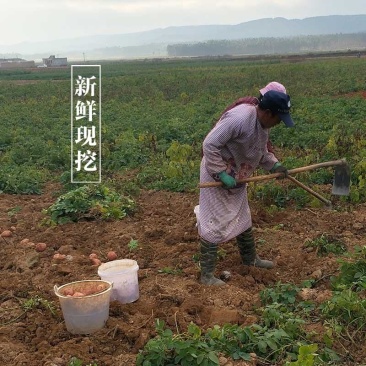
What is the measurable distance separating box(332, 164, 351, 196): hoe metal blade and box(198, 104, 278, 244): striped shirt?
0.67 meters

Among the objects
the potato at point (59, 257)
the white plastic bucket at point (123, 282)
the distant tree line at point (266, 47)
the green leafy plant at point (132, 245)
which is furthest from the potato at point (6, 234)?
the distant tree line at point (266, 47)

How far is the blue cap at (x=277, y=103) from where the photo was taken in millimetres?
3855

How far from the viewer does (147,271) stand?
4637mm

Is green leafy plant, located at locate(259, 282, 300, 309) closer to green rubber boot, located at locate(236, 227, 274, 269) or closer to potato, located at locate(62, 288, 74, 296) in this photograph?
green rubber boot, located at locate(236, 227, 274, 269)

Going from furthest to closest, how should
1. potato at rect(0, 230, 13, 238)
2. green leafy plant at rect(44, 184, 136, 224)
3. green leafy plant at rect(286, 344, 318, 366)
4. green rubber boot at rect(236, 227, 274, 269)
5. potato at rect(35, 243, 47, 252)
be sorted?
green leafy plant at rect(44, 184, 136, 224)
potato at rect(0, 230, 13, 238)
potato at rect(35, 243, 47, 252)
green rubber boot at rect(236, 227, 274, 269)
green leafy plant at rect(286, 344, 318, 366)

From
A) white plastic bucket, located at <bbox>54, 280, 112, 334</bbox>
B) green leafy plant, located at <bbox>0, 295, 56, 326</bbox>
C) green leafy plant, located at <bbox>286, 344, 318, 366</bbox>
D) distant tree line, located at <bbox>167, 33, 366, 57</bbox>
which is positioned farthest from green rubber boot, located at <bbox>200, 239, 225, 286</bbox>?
distant tree line, located at <bbox>167, 33, 366, 57</bbox>

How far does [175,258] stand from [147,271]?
1.21ft

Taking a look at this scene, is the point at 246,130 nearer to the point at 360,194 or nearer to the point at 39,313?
the point at 39,313

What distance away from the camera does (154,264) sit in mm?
4824

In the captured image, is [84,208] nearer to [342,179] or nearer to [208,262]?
[208,262]

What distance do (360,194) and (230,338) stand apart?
3757 mm

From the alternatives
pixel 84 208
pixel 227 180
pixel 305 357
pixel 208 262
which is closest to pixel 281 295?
pixel 208 262

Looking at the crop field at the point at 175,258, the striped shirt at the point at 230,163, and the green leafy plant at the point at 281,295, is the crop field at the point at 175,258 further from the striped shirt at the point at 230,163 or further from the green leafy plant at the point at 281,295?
the striped shirt at the point at 230,163

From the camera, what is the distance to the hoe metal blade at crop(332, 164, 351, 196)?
4680 millimetres
